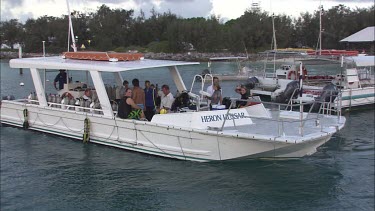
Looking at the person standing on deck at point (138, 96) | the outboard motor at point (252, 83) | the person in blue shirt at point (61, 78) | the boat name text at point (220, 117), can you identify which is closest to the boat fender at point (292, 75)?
the outboard motor at point (252, 83)

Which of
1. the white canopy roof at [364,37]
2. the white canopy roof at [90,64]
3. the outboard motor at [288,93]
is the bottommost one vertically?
the outboard motor at [288,93]

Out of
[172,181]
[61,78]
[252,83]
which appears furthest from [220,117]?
[252,83]

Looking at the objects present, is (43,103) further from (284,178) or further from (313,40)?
(313,40)

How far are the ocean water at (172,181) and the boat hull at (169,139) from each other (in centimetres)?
34

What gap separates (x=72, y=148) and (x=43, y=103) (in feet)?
8.06

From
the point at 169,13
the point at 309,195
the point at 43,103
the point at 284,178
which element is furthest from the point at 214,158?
the point at 169,13

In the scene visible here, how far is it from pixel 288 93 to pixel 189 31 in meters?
65.7

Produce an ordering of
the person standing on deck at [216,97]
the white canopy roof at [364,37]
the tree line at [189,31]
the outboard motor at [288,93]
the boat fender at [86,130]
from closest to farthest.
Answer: the person standing on deck at [216,97], the boat fender at [86,130], the outboard motor at [288,93], the white canopy roof at [364,37], the tree line at [189,31]

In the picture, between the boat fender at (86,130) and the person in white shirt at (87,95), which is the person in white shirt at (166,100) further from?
the person in white shirt at (87,95)

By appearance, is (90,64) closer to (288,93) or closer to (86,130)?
(86,130)

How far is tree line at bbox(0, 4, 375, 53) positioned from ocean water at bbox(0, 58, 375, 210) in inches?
2741

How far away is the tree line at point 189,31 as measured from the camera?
8894cm

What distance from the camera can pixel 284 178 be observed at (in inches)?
500

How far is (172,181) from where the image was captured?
41.2ft
